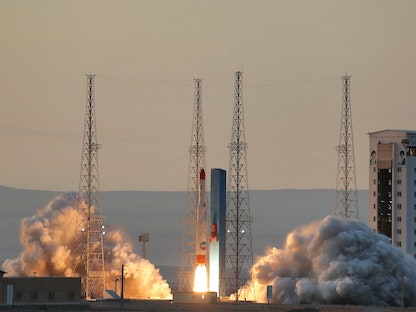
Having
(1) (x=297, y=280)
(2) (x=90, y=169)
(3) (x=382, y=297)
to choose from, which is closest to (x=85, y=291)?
(2) (x=90, y=169)

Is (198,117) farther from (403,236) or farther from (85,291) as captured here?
(403,236)

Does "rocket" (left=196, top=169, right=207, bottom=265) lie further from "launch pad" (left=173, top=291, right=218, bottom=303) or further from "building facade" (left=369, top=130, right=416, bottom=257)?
"building facade" (left=369, top=130, right=416, bottom=257)

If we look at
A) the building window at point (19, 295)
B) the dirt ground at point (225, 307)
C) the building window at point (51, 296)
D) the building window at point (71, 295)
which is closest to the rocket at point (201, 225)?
the dirt ground at point (225, 307)

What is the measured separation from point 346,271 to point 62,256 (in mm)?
42944

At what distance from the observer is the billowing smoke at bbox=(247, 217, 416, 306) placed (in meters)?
141

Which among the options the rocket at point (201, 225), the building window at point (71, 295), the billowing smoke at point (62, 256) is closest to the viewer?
the building window at point (71, 295)

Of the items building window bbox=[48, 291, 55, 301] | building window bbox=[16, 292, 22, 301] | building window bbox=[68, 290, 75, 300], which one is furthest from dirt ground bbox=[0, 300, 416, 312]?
building window bbox=[16, 292, 22, 301]

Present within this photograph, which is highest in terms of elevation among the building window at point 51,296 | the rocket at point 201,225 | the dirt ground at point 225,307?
the rocket at point 201,225

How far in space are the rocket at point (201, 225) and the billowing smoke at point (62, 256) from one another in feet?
67.1

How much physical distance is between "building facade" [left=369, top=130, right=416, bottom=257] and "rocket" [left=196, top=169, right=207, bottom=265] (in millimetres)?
35107

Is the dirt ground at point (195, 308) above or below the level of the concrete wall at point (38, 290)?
below

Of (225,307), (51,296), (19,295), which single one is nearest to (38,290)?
(51,296)

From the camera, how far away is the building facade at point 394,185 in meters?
183

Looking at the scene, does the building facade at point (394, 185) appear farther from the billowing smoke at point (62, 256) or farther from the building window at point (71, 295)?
the building window at point (71, 295)
